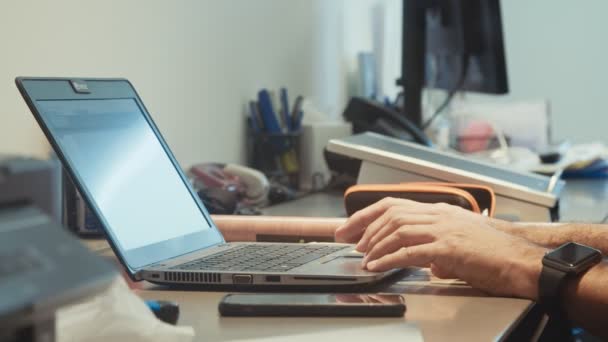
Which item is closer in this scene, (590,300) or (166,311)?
(166,311)

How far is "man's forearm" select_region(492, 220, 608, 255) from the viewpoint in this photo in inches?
44.5

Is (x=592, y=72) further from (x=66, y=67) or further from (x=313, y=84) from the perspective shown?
(x=66, y=67)

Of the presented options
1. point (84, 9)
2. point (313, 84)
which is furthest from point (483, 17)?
point (84, 9)

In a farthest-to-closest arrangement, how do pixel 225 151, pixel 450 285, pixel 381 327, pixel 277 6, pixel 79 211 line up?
pixel 277 6, pixel 225 151, pixel 79 211, pixel 450 285, pixel 381 327

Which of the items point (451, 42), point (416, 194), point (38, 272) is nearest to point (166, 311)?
point (38, 272)

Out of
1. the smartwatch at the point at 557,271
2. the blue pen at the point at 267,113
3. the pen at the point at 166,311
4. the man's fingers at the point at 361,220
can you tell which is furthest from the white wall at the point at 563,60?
the pen at the point at 166,311

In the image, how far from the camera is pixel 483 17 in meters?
2.36

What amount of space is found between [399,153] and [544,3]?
230cm

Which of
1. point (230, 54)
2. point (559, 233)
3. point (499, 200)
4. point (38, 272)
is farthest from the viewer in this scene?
point (230, 54)

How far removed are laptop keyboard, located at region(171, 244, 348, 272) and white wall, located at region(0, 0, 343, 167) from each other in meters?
0.33

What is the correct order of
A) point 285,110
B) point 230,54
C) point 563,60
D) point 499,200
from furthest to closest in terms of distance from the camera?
1. point 563,60
2. point 285,110
3. point 230,54
4. point 499,200

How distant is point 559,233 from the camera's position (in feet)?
3.78

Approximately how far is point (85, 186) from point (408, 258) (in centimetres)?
36

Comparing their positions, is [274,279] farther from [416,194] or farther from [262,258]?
[416,194]
